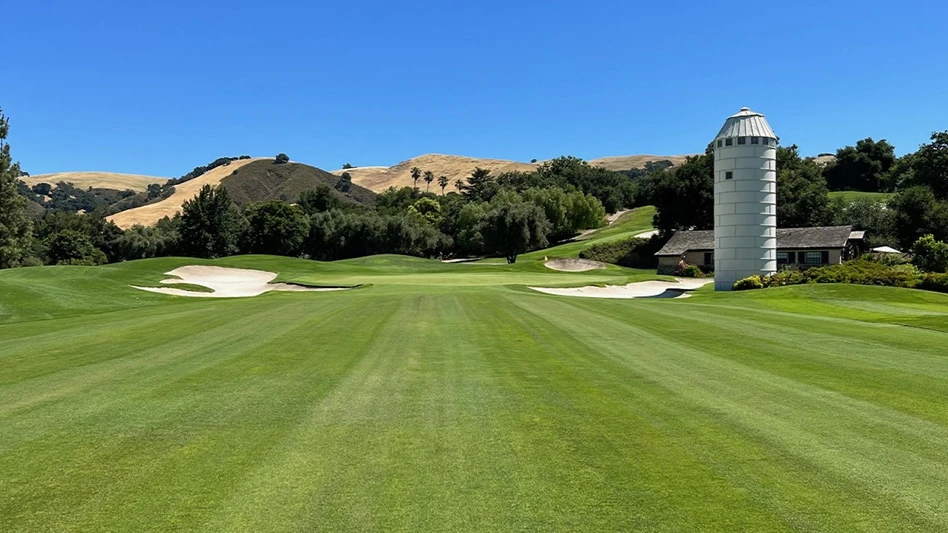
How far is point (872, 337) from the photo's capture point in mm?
14539

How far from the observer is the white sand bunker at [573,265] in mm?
72375

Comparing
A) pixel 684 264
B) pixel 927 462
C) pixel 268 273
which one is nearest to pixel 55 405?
pixel 927 462

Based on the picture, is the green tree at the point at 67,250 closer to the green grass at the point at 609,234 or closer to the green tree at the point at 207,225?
the green tree at the point at 207,225

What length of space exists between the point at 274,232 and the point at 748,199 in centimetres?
7119

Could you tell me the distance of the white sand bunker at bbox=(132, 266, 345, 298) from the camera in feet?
123

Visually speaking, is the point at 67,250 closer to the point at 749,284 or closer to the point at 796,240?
the point at 749,284

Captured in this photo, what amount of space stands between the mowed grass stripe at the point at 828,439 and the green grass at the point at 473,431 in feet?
0.10

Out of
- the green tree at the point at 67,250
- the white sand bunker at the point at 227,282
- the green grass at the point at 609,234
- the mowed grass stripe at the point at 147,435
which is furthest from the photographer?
the green grass at the point at 609,234

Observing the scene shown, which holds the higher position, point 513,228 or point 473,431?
point 513,228

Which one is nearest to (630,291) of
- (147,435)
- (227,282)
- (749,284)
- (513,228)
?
(749,284)

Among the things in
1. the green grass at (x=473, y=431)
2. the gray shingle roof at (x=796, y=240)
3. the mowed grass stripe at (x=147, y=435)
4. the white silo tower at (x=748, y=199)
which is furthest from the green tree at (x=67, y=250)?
the mowed grass stripe at (x=147, y=435)

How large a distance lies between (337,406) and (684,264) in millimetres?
64294

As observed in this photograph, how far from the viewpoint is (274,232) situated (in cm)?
9438

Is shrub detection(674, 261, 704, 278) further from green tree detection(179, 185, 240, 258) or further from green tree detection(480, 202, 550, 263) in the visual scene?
green tree detection(179, 185, 240, 258)
